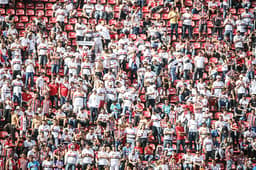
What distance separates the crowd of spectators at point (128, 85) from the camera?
2194 centimetres

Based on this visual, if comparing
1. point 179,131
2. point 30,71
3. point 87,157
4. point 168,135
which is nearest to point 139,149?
point 168,135

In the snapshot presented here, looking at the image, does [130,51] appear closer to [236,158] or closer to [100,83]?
[100,83]

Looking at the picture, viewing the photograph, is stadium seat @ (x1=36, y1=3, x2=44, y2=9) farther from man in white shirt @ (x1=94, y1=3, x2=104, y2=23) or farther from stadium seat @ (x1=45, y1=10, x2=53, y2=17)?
man in white shirt @ (x1=94, y1=3, x2=104, y2=23)

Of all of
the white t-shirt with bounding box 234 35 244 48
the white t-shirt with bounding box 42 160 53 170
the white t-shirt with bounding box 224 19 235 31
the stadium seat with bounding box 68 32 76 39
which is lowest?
the white t-shirt with bounding box 42 160 53 170

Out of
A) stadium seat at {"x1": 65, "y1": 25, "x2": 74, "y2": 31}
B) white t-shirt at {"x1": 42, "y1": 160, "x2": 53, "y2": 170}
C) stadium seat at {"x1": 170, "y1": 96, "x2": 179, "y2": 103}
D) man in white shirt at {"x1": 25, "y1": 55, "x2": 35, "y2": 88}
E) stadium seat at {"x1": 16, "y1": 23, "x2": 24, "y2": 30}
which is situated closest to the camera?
white t-shirt at {"x1": 42, "y1": 160, "x2": 53, "y2": 170}

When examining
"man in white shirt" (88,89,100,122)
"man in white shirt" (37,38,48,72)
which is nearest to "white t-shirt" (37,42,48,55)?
"man in white shirt" (37,38,48,72)

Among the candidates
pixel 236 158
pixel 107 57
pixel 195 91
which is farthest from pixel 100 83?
pixel 236 158

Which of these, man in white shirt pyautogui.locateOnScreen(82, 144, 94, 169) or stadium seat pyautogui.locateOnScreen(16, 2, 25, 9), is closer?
man in white shirt pyautogui.locateOnScreen(82, 144, 94, 169)

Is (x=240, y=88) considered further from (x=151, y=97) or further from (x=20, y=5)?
(x=20, y=5)

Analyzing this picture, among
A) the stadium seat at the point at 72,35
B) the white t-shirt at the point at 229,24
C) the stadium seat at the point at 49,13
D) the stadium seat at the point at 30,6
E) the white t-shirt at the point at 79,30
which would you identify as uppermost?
the stadium seat at the point at 30,6

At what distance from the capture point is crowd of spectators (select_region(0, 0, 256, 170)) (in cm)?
2194

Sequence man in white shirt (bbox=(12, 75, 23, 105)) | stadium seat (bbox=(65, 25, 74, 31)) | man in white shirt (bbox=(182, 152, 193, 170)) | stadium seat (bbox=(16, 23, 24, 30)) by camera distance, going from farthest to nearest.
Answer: stadium seat (bbox=(65, 25, 74, 31)) < stadium seat (bbox=(16, 23, 24, 30)) < man in white shirt (bbox=(12, 75, 23, 105)) < man in white shirt (bbox=(182, 152, 193, 170))

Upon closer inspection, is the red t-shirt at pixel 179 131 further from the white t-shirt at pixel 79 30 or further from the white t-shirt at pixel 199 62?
the white t-shirt at pixel 79 30

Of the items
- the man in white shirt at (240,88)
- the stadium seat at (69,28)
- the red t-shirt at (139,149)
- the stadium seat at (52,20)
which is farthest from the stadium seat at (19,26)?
the man in white shirt at (240,88)
